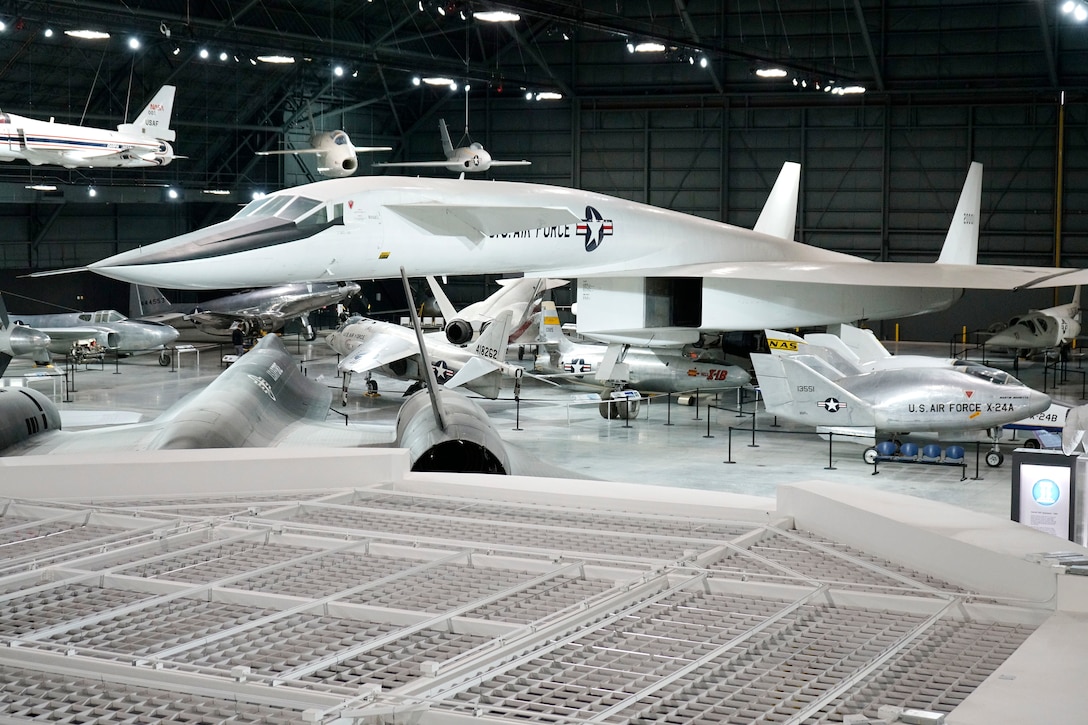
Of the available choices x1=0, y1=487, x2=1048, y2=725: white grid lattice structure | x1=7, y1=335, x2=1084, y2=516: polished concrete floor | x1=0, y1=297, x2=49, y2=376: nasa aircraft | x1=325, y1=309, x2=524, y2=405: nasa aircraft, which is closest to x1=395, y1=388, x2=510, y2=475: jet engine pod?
x1=7, y1=335, x2=1084, y2=516: polished concrete floor

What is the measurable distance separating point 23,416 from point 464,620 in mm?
8958

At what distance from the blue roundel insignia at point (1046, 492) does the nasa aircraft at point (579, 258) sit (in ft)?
24.9

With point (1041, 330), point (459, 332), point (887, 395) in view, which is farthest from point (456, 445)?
point (1041, 330)

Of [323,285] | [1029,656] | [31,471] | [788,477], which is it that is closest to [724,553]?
[1029,656]

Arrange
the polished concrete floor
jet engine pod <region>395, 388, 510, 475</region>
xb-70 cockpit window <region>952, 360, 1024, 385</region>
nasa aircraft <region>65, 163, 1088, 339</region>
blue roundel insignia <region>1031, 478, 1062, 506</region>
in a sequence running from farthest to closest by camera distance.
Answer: xb-70 cockpit window <region>952, 360, 1024, 385</region> → the polished concrete floor → nasa aircraft <region>65, 163, 1088, 339</region> → blue roundel insignia <region>1031, 478, 1062, 506</region> → jet engine pod <region>395, 388, 510, 475</region>

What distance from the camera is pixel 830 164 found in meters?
39.3

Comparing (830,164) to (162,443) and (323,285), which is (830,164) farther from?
(162,443)

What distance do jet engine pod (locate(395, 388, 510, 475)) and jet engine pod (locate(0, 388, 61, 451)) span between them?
443cm

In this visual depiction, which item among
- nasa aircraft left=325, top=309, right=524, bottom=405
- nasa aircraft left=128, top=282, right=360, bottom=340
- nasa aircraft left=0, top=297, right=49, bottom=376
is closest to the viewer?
nasa aircraft left=325, top=309, right=524, bottom=405

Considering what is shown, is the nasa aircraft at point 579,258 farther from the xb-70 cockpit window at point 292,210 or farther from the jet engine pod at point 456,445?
the jet engine pod at point 456,445

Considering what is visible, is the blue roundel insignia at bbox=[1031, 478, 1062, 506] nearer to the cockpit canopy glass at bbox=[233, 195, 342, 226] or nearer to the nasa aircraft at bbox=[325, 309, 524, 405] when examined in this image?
the cockpit canopy glass at bbox=[233, 195, 342, 226]

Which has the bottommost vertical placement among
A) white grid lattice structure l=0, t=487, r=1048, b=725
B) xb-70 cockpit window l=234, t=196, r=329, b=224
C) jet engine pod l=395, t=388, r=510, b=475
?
white grid lattice structure l=0, t=487, r=1048, b=725

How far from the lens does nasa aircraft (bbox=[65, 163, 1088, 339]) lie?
15.3m

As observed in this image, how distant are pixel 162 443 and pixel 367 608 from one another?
21.1 feet
